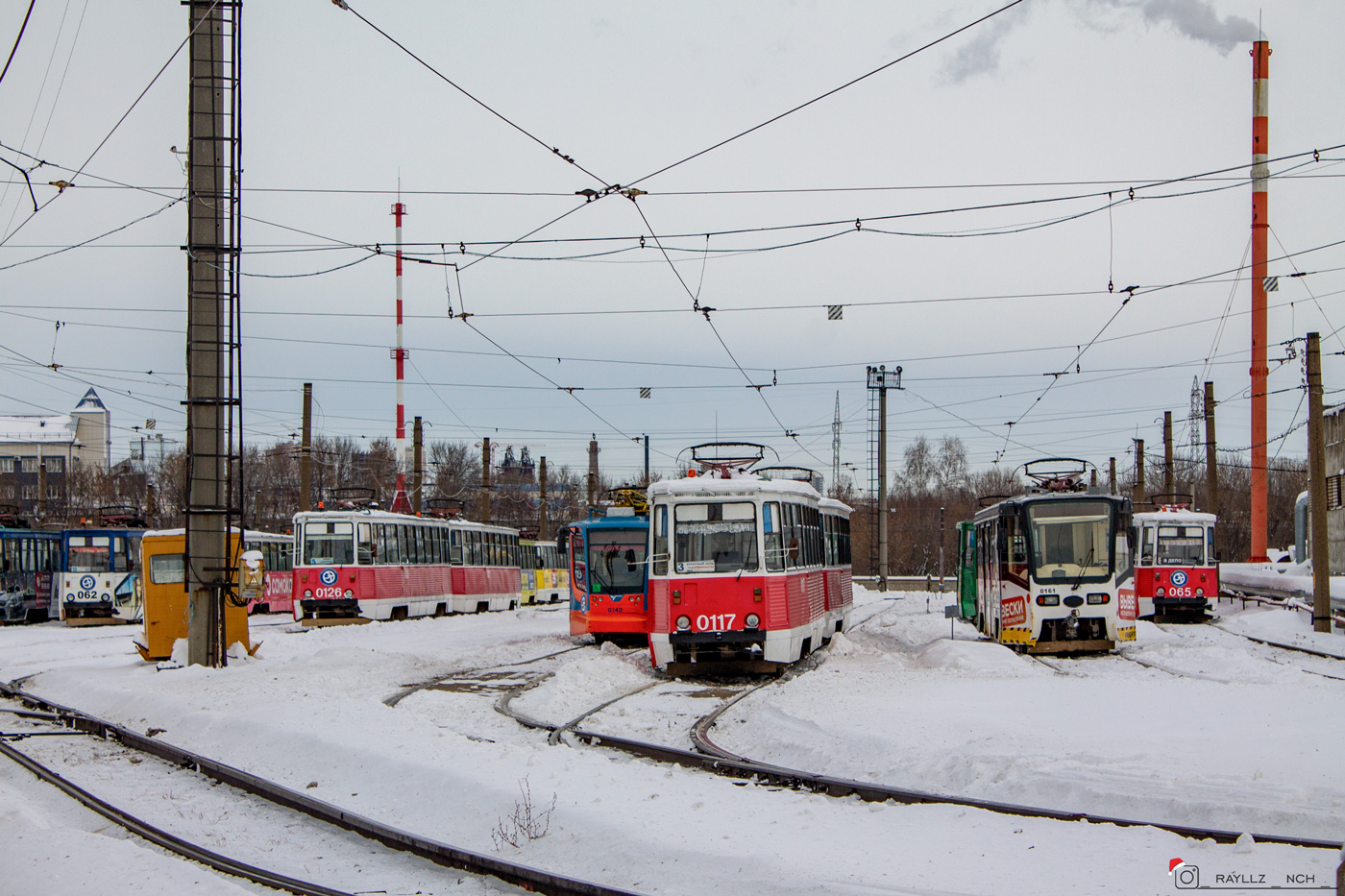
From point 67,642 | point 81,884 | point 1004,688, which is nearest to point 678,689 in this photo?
point 1004,688

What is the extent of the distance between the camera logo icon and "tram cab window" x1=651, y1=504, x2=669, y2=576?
1044 cm

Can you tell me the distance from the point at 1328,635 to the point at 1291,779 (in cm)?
1808

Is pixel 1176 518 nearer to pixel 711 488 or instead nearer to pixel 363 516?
pixel 711 488

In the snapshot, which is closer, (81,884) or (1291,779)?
(81,884)

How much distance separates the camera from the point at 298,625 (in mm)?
31938

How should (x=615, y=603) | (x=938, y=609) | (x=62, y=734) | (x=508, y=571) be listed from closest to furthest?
(x=62, y=734)
(x=615, y=603)
(x=938, y=609)
(x=508, y=571)

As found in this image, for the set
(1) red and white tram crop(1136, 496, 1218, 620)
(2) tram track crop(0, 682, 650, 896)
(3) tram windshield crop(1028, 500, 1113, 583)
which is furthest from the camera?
(1) red and white tram crop(1136, 496, 1218, 620)

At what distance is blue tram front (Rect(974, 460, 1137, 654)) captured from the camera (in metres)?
19.2

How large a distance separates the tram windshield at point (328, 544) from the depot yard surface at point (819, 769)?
13.2 meters

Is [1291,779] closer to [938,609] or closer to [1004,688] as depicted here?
[1004,688]

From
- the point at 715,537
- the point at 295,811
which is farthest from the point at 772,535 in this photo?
the point at 295,811

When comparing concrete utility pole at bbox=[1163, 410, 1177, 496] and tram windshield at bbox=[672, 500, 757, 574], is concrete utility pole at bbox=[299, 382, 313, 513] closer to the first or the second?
tram windshield at bbox=[672, 500, 757, 574]

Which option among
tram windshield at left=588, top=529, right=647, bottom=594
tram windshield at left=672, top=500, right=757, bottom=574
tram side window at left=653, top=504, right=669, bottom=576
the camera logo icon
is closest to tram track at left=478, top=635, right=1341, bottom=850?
the camera logo icon

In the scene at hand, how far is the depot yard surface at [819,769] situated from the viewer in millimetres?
6539
